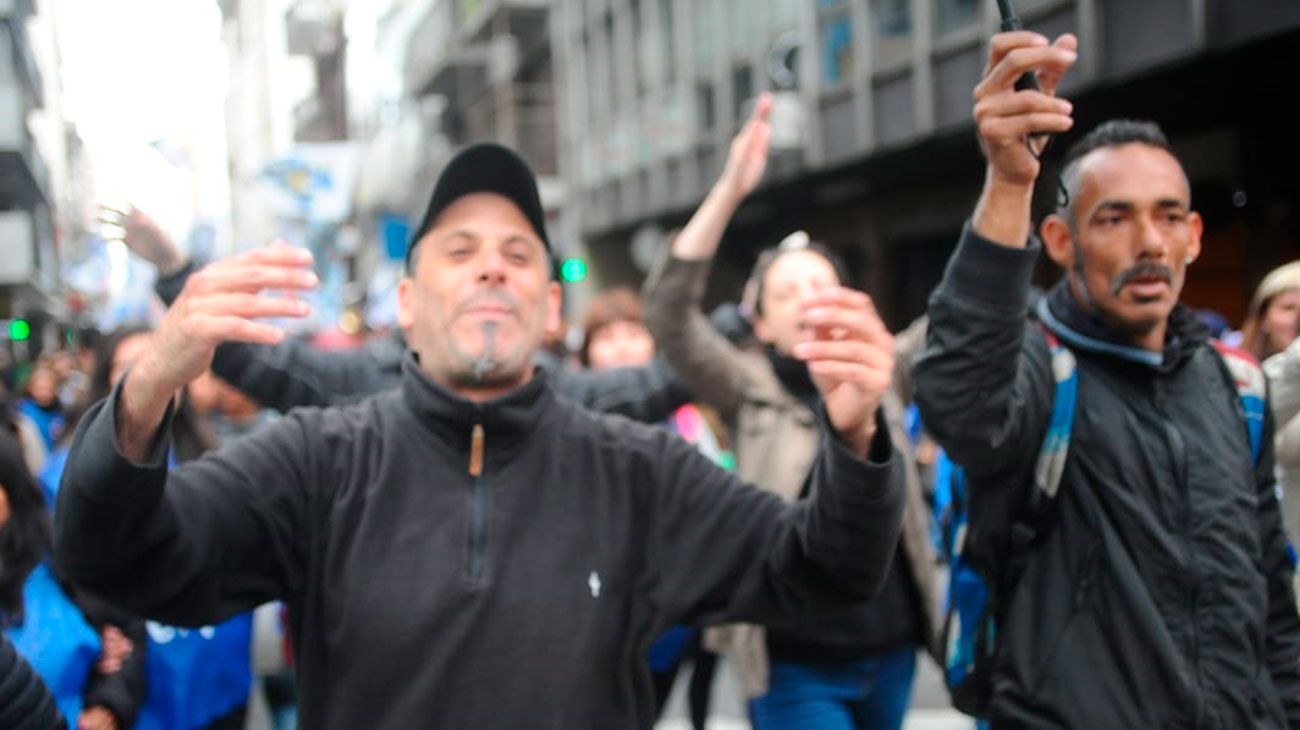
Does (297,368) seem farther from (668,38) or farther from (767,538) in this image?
(668,38)

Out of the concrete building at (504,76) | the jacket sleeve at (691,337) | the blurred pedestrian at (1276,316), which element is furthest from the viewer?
the concrete building at (504,76)

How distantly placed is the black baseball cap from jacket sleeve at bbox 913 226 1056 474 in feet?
2.72

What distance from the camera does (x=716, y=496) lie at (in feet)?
8.06

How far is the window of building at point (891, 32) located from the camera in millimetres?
15477

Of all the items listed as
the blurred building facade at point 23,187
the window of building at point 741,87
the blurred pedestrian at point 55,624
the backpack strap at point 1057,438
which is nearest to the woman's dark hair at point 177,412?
the blurred pedestrian at point 55,624

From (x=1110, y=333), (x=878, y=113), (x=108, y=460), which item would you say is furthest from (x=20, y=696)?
(x=878, y=113)

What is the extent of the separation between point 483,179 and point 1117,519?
1.38 m

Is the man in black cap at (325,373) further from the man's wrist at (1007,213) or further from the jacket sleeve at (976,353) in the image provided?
the man's wrist at (1007,213)

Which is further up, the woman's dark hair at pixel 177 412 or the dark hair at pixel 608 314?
the dark hair at pixel 608 314

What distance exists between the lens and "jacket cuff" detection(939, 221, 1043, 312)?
86.4 inches

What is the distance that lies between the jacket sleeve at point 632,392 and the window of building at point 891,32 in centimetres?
1166

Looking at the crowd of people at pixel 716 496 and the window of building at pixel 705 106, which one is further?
the window of building at pixel 705 106

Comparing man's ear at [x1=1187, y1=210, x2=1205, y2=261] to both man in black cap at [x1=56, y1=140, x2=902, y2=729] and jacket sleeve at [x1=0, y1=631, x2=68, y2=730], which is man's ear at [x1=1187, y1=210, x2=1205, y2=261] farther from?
jacket sleeve at [x1=0, y1=631, x2=68, y2=730]

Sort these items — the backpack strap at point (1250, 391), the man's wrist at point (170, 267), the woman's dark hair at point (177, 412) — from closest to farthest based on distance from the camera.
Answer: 1. the backpack strap at point (1250, 391)
2. the man's wrist at point (170, 267)
3. the woman's dark hair at point (177, 412)
